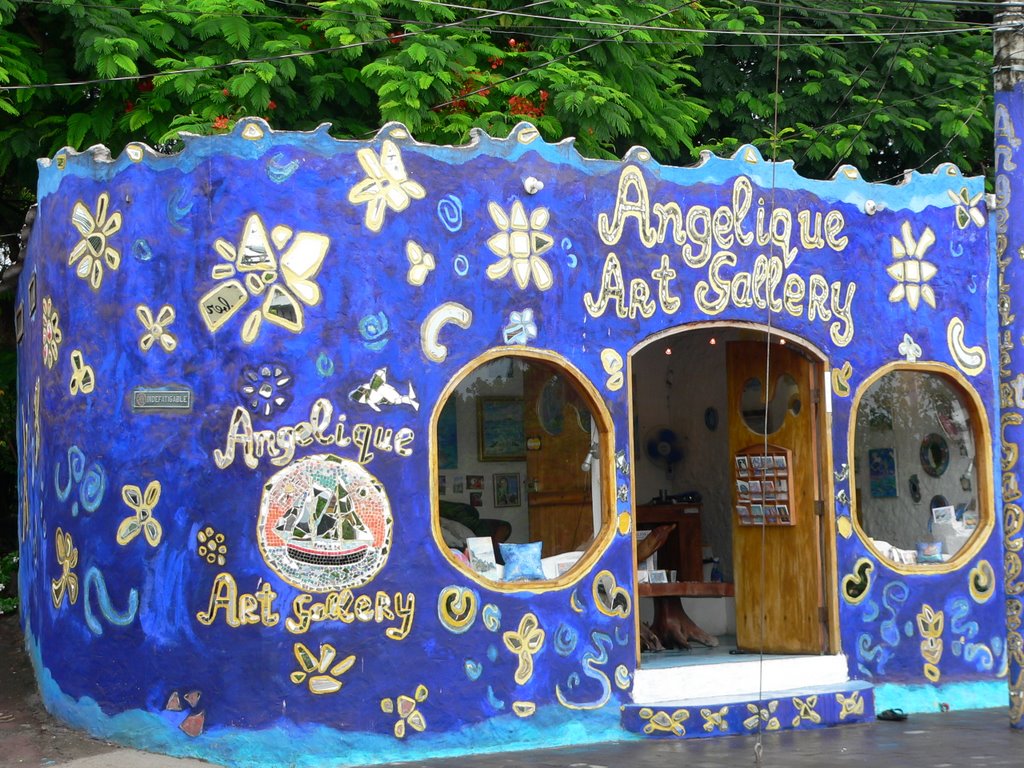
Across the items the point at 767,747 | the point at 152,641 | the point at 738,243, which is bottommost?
the point at 767,747

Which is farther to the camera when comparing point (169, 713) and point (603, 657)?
point (603, 657)

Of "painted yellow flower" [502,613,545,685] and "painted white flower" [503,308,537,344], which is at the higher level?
"painted white flower" [503,308,537,344]

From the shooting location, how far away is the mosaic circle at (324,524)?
9953 mm

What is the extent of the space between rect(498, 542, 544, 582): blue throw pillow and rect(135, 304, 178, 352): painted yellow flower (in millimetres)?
2896

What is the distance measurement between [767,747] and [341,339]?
4159mm

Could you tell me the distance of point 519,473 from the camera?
14.7m

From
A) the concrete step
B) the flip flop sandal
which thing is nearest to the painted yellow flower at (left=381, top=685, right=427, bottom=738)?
the concrete step

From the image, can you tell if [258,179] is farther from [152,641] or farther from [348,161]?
[152,641]

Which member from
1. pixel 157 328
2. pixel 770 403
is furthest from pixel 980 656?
pixel 157 328

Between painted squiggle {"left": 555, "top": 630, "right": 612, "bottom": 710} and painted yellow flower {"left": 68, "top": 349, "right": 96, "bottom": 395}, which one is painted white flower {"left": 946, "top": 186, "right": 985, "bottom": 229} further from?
painted yellow flower {"left": 68, "top": 349, "right": 96, "bottom": 395}

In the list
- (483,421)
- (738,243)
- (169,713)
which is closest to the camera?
(169,713)

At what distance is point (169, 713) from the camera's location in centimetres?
984

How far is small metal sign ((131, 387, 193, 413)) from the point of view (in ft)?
33.0

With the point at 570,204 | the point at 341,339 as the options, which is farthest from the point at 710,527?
the point at 341,339
